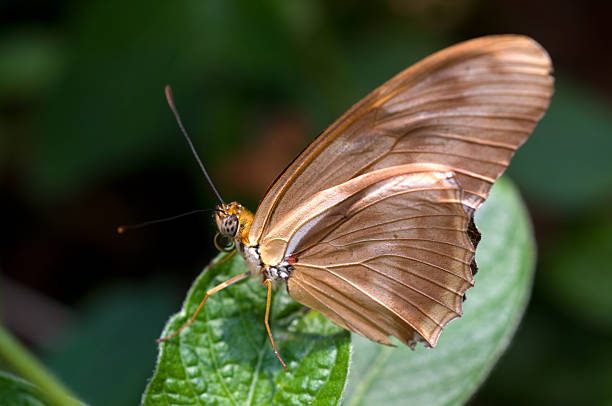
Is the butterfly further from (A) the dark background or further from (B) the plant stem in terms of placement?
(A) the dark background

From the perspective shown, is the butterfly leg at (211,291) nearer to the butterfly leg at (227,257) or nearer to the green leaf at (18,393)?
the butterfly leg at (227,257)

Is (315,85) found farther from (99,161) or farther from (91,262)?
(91,262)

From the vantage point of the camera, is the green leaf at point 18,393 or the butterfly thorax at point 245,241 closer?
the green leaf at point 18,393

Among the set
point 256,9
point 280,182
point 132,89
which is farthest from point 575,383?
point 132,89

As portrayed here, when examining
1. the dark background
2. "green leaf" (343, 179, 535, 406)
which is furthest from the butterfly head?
the dark background

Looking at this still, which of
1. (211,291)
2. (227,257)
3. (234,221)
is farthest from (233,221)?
(211,291)

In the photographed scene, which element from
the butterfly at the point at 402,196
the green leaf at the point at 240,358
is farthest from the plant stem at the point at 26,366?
the butterfly at the point at 402,196
